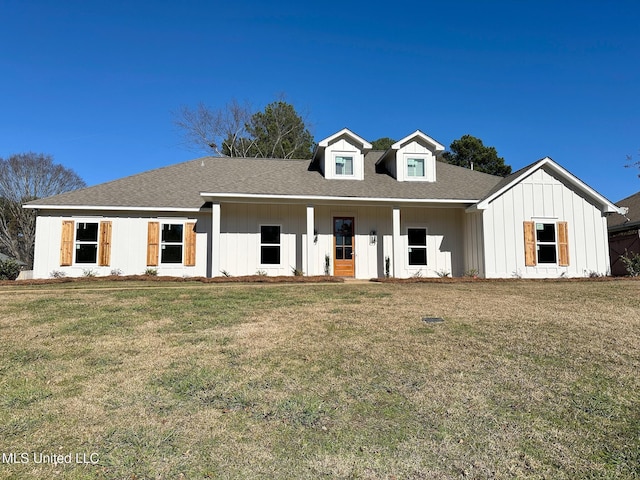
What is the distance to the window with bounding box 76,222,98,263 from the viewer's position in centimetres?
1387

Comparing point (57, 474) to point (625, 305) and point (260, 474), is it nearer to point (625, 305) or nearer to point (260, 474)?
point (260, 474)

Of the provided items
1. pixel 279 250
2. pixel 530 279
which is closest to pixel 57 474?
pixel 279 250

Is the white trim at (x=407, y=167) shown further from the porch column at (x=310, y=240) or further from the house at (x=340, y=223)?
the porch column at (x=310, y=240)

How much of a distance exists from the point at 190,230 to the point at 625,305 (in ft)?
41.6

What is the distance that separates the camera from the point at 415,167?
15680 millimetres

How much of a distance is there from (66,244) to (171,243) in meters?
3.45

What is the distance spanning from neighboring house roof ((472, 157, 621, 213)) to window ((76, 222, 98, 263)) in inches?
523

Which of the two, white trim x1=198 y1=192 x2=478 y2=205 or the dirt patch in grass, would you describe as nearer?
the dirt patch in grass

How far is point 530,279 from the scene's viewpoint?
1288 cm

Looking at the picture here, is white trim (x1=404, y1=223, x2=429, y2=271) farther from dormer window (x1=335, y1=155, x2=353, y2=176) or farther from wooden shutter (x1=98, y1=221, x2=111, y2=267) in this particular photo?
wooden shutter (x1=98, y1=221, x2=111, y2=267)

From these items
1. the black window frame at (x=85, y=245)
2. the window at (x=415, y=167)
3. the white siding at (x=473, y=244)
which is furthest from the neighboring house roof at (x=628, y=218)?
the black window frame at (x=85, y=245)

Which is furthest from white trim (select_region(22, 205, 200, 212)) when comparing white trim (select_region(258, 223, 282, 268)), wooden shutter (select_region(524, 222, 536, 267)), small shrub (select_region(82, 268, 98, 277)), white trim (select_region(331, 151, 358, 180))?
wooden shutter (select_region(524, 222, 536, 267))

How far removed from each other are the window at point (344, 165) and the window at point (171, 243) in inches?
247

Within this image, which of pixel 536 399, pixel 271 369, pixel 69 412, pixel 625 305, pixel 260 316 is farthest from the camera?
pixel 625 305
